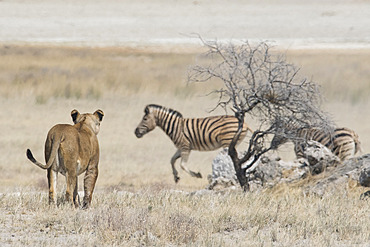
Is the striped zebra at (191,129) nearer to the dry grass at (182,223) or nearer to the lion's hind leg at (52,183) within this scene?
the dry grass at (182,223)

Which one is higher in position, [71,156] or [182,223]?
[71,156]

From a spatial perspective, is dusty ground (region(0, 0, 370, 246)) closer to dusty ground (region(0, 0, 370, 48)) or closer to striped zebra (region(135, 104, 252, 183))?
dusty ground (region(0, 0, 370, 48))

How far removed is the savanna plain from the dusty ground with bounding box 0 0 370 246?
1.2 inches

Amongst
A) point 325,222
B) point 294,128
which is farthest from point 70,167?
point 294,128

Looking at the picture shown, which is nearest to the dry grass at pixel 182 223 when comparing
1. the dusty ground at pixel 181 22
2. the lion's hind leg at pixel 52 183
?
the lion's hind leg at pixel 52 183

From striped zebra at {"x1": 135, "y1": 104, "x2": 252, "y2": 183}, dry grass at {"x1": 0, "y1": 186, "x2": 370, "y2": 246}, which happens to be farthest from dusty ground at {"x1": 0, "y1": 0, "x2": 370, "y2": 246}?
striped zebra at {"x1": 135, "y1": 104, "x2": 252, "y2": 183}

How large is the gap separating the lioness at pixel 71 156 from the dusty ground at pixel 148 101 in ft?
0.86

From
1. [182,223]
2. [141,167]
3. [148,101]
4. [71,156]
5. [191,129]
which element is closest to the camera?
[182,223]

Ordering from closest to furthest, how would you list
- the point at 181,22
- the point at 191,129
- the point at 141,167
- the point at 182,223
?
the point at 182,223
the point at 141,167
the point at 191,129
the point at 181,22

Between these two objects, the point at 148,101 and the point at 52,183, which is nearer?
the point at 52,183

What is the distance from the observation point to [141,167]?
20906mm

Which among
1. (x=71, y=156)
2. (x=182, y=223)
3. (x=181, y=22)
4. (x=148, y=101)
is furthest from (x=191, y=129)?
(x=181, y=22)

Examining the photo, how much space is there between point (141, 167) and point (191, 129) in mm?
1449

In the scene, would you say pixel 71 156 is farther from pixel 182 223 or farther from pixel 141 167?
pixel 141 167
